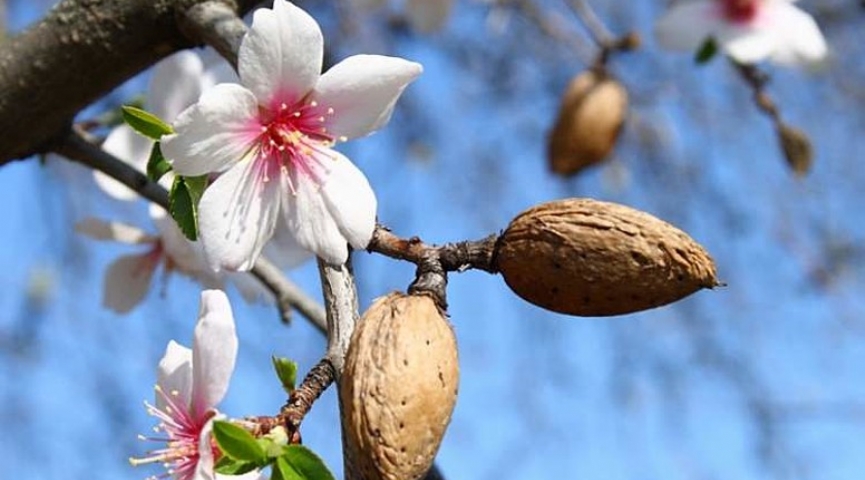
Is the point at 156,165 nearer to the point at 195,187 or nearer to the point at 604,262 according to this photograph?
the point at 195,187

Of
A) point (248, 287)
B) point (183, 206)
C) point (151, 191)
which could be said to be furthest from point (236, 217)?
point (248, 287)

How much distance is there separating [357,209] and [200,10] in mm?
234

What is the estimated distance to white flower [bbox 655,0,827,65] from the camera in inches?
63.9

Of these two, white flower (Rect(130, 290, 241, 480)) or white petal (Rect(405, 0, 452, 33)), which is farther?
white petal (Rect(405, 0, 452, 33))

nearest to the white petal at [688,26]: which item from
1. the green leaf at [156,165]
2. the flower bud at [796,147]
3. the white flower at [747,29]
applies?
the white flower at [747,29]

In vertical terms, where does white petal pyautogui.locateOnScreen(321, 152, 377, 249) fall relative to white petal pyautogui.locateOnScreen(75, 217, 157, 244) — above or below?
below

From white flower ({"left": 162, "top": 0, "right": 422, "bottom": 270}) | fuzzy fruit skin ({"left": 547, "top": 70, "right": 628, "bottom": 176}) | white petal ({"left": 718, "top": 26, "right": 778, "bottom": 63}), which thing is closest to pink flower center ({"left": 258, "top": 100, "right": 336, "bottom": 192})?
white flower ({"left": 162, "top": 0, "right": 422, "bottom": 270})

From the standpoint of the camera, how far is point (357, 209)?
89cm

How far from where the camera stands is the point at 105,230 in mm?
1349

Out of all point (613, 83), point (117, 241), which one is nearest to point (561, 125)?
point (613, 83)

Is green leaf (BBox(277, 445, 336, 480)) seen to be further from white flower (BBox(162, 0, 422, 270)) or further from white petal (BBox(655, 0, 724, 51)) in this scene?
white petal (BBox(655, 0, 724, 51))

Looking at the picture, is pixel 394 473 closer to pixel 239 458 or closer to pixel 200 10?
pixel 239 458

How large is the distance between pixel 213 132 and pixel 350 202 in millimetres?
106

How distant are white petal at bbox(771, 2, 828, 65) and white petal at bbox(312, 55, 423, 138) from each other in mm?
873
